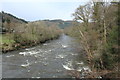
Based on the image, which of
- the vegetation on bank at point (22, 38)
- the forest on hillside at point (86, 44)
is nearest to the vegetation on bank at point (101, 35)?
the forest on hillside at point (86, 44)

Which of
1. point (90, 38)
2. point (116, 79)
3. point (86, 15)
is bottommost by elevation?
point (116, 79)

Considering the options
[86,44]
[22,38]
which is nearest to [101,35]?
[86,44]

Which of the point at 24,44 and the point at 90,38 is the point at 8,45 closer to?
the point at 24,44

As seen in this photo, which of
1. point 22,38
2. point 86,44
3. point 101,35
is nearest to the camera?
point 101,35

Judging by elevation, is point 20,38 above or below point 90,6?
below

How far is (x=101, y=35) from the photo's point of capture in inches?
599

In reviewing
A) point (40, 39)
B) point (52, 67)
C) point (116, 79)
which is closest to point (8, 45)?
point (40, 39)

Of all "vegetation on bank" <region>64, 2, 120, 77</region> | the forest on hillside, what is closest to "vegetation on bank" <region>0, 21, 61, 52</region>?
the forest on hillside

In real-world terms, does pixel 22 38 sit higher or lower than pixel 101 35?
lower

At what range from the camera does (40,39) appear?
4503cm

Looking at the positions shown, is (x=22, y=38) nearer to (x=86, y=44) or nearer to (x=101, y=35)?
(x=86, y=44)

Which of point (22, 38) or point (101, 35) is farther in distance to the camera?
point (22, 38)

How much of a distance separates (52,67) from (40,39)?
27513mm

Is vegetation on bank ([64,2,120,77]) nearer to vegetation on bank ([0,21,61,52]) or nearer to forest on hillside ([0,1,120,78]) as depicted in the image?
forest on hillside ([0,1,120,78])
